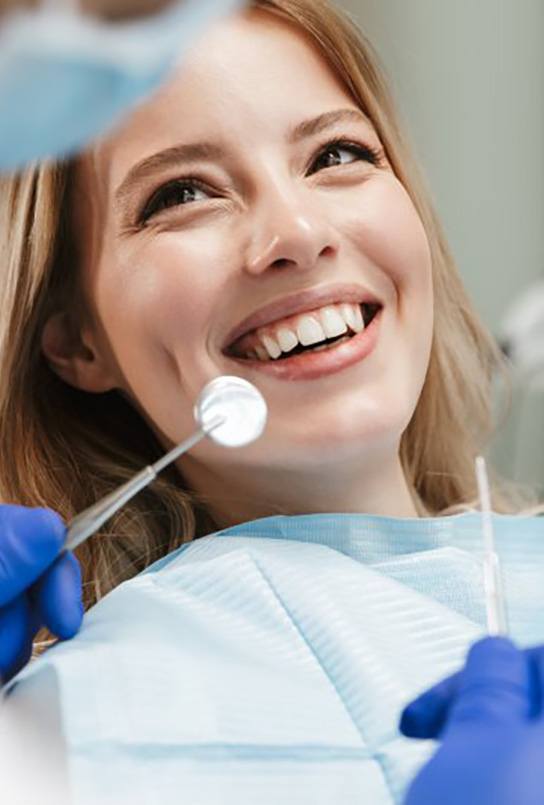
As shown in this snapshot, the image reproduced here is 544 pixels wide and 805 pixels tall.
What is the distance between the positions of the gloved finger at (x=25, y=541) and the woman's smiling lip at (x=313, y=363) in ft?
0.85

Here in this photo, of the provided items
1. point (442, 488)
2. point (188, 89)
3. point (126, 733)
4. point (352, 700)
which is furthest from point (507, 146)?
point (126, 733)

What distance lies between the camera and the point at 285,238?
1.05 meters

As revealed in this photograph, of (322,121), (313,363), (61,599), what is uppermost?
(322,121)

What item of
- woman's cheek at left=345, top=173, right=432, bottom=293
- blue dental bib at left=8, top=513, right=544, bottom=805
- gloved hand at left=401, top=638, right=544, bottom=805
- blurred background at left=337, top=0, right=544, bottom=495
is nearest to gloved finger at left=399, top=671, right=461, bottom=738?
gloved hand at left=401, top=638, right=544, bottom=805

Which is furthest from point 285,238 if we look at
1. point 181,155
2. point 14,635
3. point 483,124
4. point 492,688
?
point 483,124

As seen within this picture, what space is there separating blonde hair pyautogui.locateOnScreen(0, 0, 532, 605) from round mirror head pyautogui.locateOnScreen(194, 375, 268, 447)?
1.08ft

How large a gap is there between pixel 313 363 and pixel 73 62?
2.05 ft

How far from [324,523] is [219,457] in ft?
0.38

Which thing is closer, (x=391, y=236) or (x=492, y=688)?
(x=492, y=688)

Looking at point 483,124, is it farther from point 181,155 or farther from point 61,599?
point 61,599

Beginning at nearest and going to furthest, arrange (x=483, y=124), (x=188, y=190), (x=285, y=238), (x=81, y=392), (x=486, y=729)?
(x=486, y=729)
(x=285, y=238)
(x=188, y=190)
(x=81, y=392)
(x=483, y=124)

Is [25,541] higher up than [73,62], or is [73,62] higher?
[73,62]

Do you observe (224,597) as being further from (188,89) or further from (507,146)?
(507,146)

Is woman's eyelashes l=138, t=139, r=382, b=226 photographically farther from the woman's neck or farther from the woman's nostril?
the woman's neck
